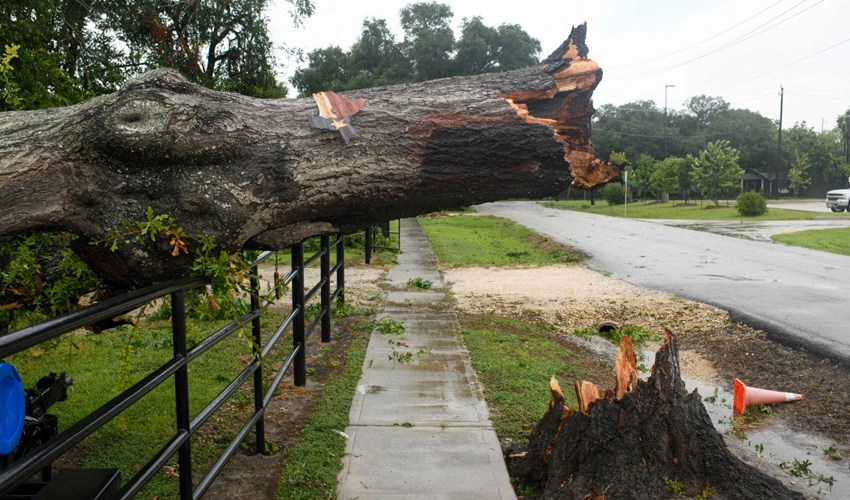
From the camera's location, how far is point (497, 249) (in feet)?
68.6

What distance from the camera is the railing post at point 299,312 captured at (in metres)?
5.45

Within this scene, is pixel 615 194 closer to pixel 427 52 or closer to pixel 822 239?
pixel 427 52

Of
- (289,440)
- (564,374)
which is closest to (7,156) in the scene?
(289,440)

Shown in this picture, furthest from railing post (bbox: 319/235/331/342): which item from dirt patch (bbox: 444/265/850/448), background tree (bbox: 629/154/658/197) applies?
background tree (bbox: 629/154/658/197)

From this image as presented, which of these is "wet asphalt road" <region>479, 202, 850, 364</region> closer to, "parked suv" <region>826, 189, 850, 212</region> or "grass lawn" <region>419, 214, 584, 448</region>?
"grass lawn" <region>419, 214, 584, 448</region>

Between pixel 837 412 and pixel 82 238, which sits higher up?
pixel 82 238

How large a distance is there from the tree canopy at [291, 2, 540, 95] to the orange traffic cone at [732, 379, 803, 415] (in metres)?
35.6

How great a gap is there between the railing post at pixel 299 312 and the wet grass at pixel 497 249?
34.3 ft

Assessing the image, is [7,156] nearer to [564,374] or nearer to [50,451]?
[50,451]

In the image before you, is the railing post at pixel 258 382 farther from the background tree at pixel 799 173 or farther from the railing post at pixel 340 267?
the background tree at pixel 799 173

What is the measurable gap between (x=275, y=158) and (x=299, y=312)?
269cm

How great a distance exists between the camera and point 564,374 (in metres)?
6.61

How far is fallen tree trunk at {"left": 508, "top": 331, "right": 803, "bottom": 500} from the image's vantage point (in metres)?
3.86

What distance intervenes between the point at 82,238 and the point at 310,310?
6243 mm
